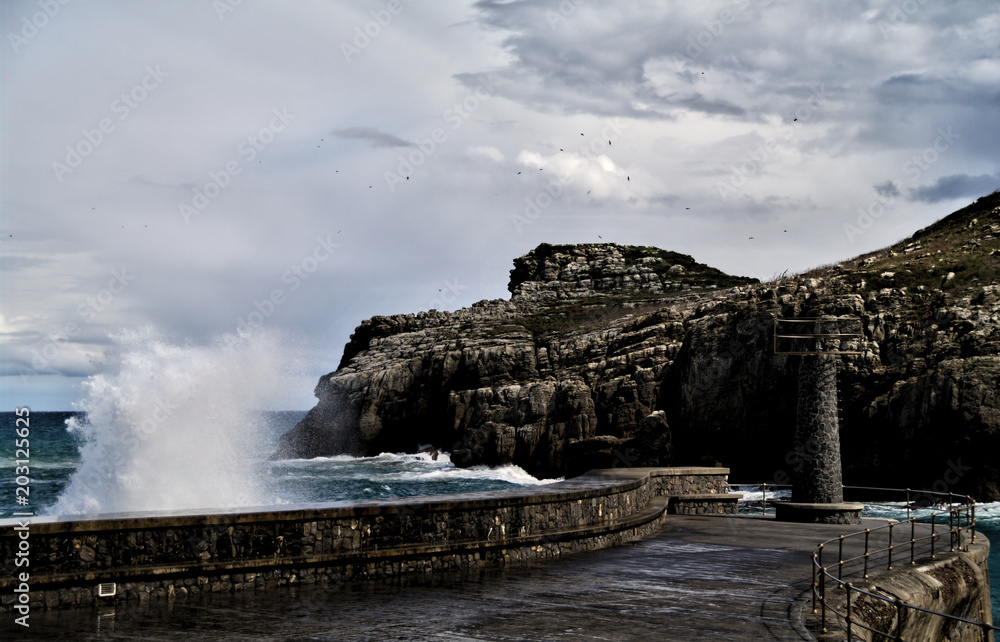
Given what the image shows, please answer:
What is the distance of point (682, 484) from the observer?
65.5ft

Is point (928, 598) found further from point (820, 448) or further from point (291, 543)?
point (291, 543)

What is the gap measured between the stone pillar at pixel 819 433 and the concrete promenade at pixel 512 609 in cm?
623

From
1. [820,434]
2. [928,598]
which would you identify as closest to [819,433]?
[820,434]

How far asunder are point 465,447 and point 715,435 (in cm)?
1718

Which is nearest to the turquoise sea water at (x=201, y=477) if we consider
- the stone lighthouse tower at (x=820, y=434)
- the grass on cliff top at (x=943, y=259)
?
the stone lighthouse tower at (x=820, y=434)

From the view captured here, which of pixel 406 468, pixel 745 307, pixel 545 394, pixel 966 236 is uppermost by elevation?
pixel 966 236

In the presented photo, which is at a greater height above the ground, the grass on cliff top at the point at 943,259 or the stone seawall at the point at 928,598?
the grass on cliff top at the point at 943,259

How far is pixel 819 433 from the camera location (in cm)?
1770

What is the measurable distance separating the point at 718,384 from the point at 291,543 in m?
36.4

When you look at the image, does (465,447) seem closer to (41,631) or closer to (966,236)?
(966,236)

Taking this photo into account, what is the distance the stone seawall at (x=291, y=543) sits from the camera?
8688 mm

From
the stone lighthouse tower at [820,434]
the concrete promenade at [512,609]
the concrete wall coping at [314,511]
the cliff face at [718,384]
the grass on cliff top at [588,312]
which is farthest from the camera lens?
the grass on cliff top at [588,312]

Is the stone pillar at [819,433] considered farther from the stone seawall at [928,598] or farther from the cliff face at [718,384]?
the stone seawall at [928,598]

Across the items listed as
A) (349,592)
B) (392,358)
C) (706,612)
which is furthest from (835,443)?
(392,358)
